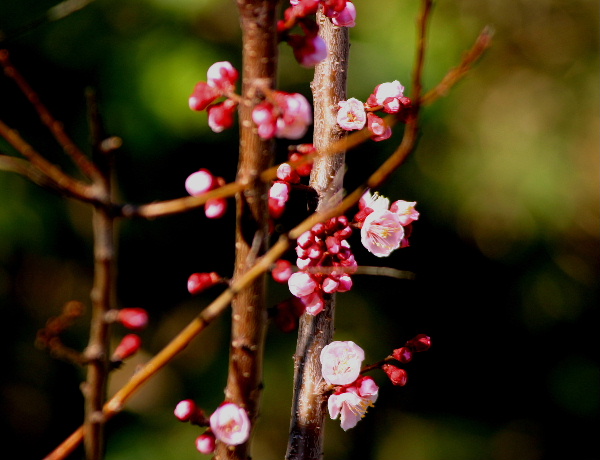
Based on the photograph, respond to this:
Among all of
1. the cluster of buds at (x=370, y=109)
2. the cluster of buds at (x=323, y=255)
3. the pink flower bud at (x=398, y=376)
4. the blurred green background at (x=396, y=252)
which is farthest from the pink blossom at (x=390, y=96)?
the blurred green background at (x=396, y=252)

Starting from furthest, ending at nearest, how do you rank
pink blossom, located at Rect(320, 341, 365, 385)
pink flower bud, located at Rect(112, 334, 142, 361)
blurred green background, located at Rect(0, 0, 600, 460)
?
blurred green background, located at Rect(0, 0, 600, 460) < pink blossom, located at Rect(320, 341, 365, 385) < pink flower bud, located at Rect(112, 334, 142, 361)

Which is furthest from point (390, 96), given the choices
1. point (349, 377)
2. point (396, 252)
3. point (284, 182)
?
point (396, 252)

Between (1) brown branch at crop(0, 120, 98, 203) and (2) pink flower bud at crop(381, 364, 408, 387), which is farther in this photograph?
(2) pink flower bud at crop(381, 364, 408, 387)

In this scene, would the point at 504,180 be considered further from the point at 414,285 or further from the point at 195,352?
the point at 195,352

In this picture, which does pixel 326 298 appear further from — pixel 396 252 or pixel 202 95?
pixel 396 252

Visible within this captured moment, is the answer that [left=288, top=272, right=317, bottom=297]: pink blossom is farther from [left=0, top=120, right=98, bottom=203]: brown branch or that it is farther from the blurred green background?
the blurred green background

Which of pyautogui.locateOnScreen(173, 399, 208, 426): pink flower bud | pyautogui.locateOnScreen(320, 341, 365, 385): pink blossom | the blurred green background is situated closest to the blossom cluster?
pyautogui.locateOnScreen(320, 341, 365, 385): pink blossom
